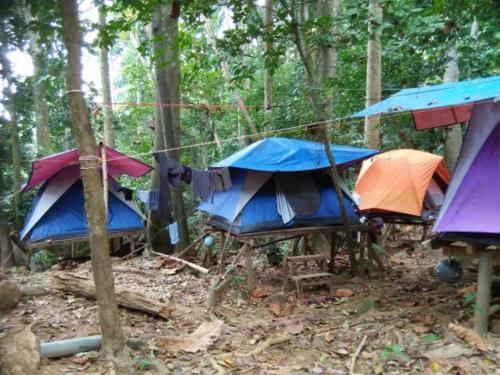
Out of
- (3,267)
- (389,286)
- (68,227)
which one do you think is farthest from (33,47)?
(389,286)

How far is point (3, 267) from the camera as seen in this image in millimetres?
9344

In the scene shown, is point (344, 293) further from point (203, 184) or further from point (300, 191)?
point (203, 184)

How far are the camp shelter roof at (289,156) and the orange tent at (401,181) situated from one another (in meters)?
1.50

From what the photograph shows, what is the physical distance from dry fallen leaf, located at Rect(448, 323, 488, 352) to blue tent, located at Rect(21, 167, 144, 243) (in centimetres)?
713

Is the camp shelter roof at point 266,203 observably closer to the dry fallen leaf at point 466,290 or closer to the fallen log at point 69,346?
the dry fallen leaf at point 466,290

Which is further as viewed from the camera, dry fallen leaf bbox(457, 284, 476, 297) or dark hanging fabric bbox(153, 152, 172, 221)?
dark hanging fabric bbox(153, 152, 172, 221)

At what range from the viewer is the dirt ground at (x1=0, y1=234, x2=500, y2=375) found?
419 centimetres

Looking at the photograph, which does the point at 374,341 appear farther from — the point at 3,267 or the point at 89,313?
the point at 3,267

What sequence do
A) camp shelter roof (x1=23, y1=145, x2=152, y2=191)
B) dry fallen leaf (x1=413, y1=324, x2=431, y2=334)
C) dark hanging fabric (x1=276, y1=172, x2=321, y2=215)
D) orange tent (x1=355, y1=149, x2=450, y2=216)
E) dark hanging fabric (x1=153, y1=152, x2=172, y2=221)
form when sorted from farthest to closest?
1. camp shelter roof (x1=23, y1=145, x2=152, y2=191)
2. orange tent (x1=355, y1=149, x2=450, y2=216)
3. dark hanging fabric (x1=153, y1=152, x2=172, y2=221)
4. dark hanging fabric (x1=276, y1=172, x2=321, y2=215)
5. dry fallen leaf (x1=413, y1=324, x2=431, y2=334)

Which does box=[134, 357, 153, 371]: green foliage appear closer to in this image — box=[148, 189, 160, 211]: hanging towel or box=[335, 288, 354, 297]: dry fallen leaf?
box=[335, 288, 354, 297]: dry fallen leaf

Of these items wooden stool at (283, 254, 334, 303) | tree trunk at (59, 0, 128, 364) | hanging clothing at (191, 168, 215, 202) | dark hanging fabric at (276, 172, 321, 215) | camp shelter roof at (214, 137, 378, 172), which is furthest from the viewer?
hanging clothing at (191, 168, 215, 202)

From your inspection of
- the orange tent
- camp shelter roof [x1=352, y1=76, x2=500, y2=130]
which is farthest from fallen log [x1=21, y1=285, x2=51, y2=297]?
the orange tent

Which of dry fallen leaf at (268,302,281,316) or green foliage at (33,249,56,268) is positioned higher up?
dry fallen leaf at (268,302,281,316)

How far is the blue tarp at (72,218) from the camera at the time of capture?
30.3 ft
